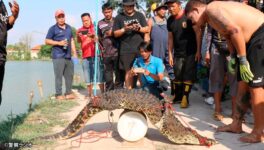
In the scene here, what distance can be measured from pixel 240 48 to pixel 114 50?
296 centimetres

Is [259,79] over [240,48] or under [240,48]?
under

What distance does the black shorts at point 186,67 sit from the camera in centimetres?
621

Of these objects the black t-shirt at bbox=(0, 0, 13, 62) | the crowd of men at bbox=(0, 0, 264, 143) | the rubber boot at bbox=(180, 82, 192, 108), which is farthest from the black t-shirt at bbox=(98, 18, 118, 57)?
the black t-shirt at bbox=(0, 0, 13, 62)

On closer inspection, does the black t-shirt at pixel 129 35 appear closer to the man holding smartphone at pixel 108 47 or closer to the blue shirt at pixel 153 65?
the man holding smartphone at pixel 108 47

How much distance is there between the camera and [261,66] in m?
4.07

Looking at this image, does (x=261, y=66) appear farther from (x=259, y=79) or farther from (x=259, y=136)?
(x=259, y=136)

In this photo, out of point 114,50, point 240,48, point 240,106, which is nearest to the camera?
A: point 240,48

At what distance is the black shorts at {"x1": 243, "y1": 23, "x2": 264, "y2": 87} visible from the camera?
4066 millimetres

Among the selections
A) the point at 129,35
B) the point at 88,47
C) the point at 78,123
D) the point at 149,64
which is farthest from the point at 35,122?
the point at 88,47

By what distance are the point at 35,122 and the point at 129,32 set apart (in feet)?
7.08

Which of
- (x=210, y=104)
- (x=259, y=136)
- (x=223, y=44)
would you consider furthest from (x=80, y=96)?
(x=259, y=136)

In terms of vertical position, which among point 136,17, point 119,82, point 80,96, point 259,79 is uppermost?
point 136,17

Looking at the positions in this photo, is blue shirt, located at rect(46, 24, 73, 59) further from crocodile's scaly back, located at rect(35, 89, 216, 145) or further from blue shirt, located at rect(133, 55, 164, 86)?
crocodile's scaly back, located at rect(35, 89, 216, 145)

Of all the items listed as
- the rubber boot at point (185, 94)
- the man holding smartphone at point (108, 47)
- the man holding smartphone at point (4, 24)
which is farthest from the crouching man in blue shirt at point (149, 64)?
the man holding smartphone at point (4, 24)
